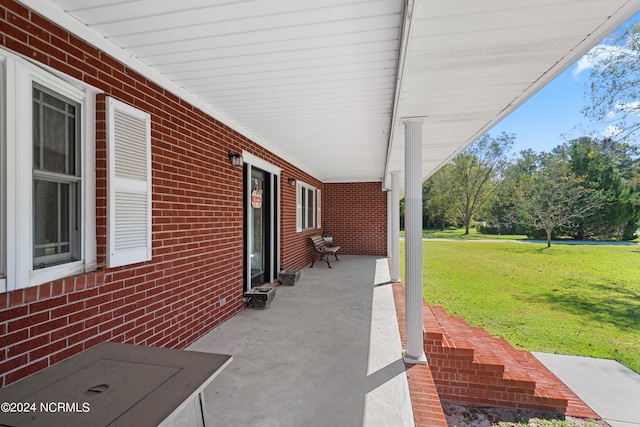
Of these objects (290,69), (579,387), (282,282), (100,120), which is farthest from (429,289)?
(100,120)

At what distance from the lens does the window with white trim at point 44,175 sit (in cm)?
150

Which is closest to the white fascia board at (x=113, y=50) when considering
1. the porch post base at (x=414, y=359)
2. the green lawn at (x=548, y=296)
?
the porch post base at (x=414, y=359)

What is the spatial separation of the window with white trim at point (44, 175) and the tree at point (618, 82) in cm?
1259

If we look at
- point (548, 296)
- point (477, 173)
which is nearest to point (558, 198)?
point (477, 173)

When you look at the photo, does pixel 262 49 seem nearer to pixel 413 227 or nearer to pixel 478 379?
pixel 413 227

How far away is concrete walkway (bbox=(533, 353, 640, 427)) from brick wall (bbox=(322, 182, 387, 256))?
578 cm

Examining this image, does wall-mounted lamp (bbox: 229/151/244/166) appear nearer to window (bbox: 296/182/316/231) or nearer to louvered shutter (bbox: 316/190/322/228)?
window (bbox: 296/182/316/231)

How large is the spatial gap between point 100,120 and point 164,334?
1987 millimetres

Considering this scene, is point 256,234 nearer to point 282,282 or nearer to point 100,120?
point 282,282

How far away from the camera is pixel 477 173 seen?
28.7m

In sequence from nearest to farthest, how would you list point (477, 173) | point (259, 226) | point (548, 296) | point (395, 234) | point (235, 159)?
point (235, 159)
point (259, 226)
point (395, 234)
point (548, 296)
point (477, 173)

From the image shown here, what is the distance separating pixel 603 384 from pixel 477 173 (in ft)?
91.4

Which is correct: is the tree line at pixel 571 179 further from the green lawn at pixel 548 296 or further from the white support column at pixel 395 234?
the white support column at pixel 395 234

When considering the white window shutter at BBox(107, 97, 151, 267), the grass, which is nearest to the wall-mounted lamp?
the white window shutter at BBox(107, 97, 151, 267)
